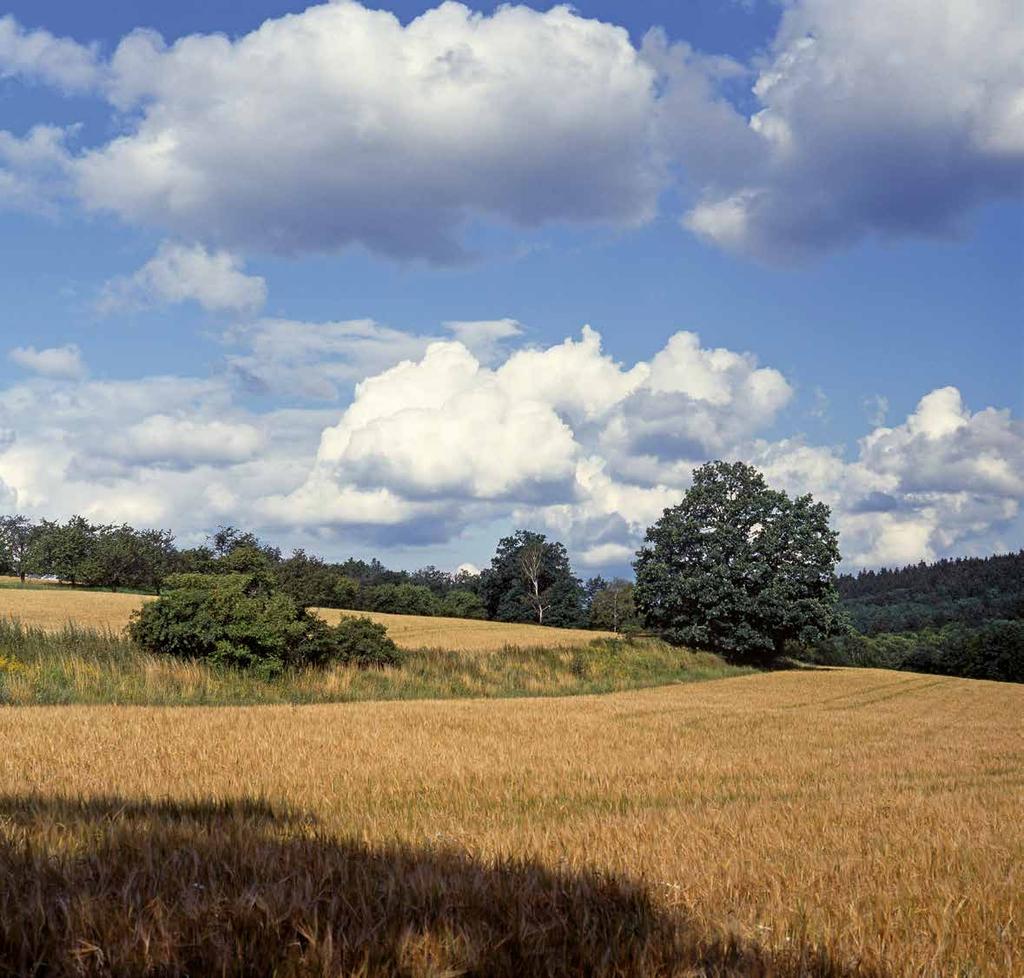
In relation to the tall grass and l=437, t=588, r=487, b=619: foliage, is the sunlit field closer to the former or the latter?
the tall grass

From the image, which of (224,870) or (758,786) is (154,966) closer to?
(224,870)

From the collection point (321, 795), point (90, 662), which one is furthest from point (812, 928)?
point (90, 662)

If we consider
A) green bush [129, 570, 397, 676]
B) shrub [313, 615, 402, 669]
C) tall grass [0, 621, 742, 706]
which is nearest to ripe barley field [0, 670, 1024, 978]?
tall grass [0, 621, 742, 706]

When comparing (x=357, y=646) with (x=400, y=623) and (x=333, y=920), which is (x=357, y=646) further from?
(x=400, y=623)

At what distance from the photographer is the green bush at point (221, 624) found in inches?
1163

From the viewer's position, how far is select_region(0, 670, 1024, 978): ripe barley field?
3.53 metres

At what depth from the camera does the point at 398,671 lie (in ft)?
113

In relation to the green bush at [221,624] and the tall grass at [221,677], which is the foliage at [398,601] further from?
the green bush at [221,624]

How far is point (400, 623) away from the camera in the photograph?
263 ft

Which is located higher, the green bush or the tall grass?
the green bush

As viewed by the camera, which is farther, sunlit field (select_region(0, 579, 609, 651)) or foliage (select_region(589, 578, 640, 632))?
foliage (select_region(589, 578, 640, 632))

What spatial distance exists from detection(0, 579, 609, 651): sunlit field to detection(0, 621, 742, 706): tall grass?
9.15m

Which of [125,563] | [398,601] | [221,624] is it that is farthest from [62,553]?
[221,624]

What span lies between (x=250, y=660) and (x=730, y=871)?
26.7 m
